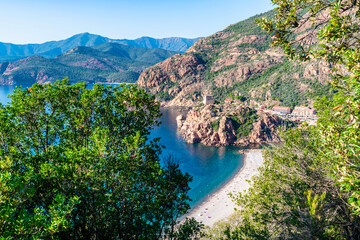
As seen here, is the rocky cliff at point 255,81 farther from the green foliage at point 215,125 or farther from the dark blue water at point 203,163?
the dark blue water at point 203,163

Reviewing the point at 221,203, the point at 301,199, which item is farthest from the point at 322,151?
the point at 221,203

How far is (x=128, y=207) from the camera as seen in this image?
11.3 metres

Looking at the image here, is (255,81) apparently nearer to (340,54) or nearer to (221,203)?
(221,203)

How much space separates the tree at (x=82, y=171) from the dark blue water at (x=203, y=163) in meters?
41.2

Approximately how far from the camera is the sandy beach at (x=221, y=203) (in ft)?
142

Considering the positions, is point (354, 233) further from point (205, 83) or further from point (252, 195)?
point (205, 83)

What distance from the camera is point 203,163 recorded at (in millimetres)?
70125

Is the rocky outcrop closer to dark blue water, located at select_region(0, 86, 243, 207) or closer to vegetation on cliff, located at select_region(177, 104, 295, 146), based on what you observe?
vegetation on cliff, located at select_region(177, 104, 295, 146)

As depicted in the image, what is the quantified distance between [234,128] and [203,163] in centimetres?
2841

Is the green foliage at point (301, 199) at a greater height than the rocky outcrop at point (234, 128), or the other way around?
the green foliage at point (301, 199)

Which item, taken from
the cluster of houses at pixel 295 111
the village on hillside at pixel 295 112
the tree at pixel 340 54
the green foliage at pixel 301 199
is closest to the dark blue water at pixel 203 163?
the green foliage at pixel 301 199

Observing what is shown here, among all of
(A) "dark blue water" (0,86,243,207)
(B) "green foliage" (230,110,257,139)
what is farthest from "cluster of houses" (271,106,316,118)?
(A) "dark blue water" (0,86,243,207)

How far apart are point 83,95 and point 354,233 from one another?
676 inches

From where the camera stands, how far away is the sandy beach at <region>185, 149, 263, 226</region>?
142ft
